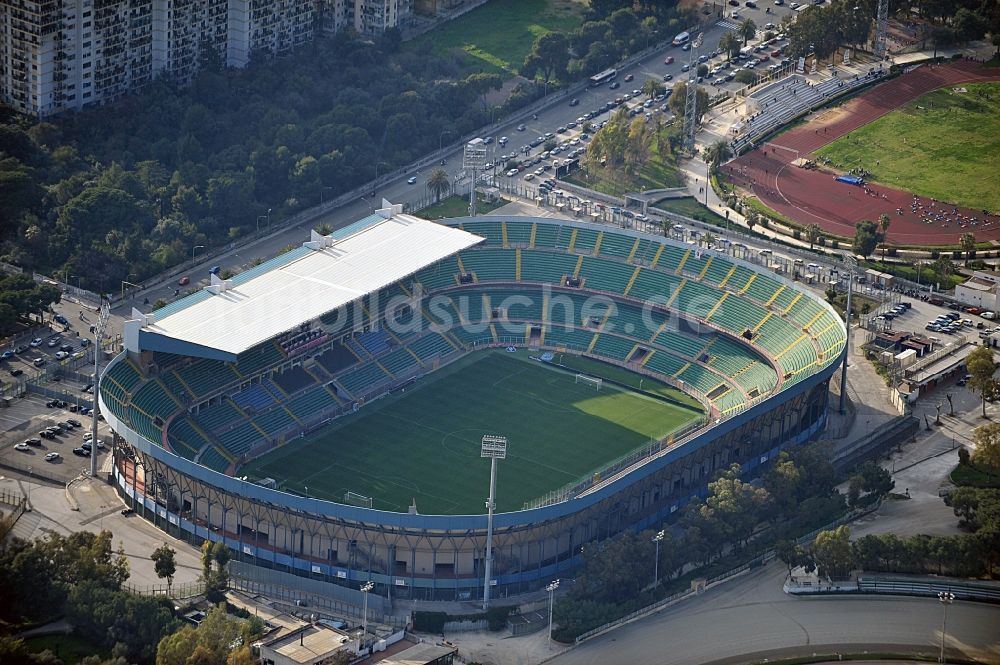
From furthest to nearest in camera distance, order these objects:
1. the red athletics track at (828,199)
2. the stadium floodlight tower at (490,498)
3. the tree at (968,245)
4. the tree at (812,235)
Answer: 1. the red athletics track at (828,199)
2. the tree at (812,235)
3. the tree at (968,245)
4. the stadium floodlight tower at (490,498)

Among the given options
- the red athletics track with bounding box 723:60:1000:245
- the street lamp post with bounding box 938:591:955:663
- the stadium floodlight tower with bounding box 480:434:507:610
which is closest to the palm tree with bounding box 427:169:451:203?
the red athletics track with bounding box 723:60:1000:245

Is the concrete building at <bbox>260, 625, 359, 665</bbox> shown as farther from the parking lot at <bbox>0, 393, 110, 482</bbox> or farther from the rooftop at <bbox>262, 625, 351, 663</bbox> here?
the parking lot at <bbox>0, 393, 110, 482</bbox>

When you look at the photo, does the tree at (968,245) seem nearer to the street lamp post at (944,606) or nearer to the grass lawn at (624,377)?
the grass lawn at (624,377)

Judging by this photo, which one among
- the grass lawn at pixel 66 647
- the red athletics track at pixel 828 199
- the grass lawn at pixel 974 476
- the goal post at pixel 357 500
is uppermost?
the red athletics track at pixel 828 199

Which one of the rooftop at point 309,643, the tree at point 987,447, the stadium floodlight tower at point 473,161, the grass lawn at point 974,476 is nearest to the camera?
the rooftop at point 309,643

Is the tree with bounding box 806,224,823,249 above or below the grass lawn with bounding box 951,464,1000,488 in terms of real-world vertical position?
above

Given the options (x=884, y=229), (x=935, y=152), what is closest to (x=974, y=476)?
(x=884, y=229)

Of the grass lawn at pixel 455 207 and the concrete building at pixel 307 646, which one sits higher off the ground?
the grass lawn at pixel 455 207

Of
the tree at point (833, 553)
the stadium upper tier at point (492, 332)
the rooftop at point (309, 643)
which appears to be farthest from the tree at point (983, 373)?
the rooftop at point (309, 643)
